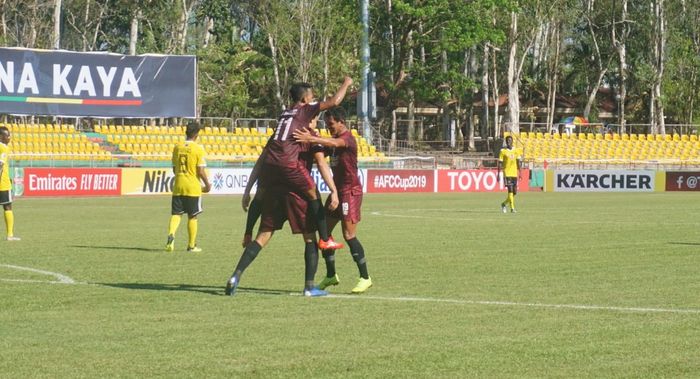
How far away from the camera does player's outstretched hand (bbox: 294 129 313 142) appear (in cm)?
1212

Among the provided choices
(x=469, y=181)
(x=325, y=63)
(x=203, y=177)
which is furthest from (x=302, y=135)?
(x=325, y=63)

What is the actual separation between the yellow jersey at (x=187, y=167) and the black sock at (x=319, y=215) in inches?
260

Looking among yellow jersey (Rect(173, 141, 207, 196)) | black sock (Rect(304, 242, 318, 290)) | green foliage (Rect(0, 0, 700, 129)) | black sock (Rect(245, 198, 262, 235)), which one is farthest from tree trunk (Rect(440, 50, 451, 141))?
black sock (Rect(304, 242, 318, 290))

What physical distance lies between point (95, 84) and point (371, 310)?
38289mm

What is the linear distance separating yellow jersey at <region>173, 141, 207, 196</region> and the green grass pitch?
3.21 ft

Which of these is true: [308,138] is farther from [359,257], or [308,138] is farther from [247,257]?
[359,257]

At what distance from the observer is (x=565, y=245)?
20094mm

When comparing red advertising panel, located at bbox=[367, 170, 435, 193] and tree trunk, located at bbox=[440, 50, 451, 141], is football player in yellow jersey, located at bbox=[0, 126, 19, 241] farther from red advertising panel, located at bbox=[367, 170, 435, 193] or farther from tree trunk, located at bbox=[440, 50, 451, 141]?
tree trunk, located at bbox=[440, 50, 451, 141]

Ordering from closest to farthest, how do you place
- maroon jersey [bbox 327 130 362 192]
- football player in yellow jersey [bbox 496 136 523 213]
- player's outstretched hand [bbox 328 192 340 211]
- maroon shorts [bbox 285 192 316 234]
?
maroon shorts [bbox 285 192 316 234]
player's outstretched hand [bbox 328 192 340 211]
maroon jersey [bbox 327 130 362 192]
football player in yellow jersey [bbox 496 136 523 213]

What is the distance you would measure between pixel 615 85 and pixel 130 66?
5681cm

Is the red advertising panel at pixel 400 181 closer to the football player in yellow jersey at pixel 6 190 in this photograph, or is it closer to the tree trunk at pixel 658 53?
the football player in yellow jersey at pixel 6 190

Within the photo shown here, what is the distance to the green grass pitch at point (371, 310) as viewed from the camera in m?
8.47

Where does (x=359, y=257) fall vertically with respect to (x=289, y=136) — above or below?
below

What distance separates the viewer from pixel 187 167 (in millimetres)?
19047
